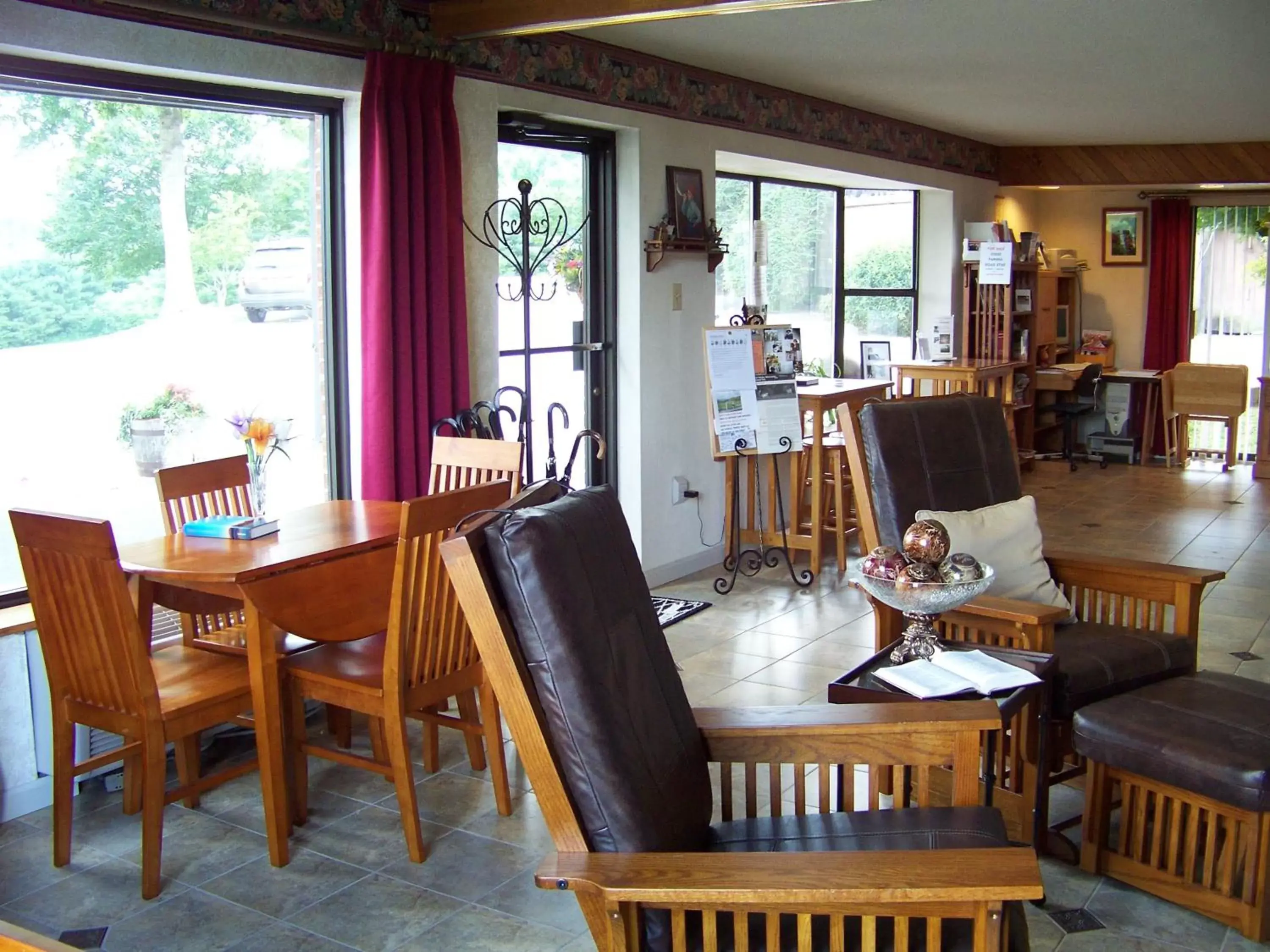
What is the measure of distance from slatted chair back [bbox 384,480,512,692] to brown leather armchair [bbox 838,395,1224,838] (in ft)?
3.45

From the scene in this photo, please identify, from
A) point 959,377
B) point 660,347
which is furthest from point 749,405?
point 959,377

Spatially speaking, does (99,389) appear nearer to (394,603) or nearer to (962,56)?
(394,603)

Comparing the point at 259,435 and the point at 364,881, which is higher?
the point at 259,435

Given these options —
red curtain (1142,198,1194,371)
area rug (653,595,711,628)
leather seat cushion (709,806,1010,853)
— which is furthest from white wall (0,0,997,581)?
red curtain (1142,198,1194,371)

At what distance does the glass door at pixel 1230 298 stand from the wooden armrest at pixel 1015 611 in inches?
308

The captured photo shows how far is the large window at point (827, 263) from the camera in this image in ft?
23.1

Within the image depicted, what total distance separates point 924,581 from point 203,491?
210 cm

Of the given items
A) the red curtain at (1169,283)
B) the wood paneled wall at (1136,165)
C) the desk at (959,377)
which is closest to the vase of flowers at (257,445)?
the desk at (959,377)

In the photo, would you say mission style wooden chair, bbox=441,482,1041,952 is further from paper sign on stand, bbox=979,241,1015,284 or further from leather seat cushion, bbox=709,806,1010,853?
paper sign on stand, bbox=979,241,1015,284

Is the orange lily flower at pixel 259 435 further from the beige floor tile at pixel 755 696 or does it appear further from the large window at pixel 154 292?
the beige floor tile at pixel 755 696

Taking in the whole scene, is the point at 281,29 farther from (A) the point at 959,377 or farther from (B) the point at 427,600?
(A) the point at 959,377

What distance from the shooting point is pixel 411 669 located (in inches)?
121

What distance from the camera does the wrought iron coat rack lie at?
14.8 feet

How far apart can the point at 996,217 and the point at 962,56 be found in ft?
13.9
